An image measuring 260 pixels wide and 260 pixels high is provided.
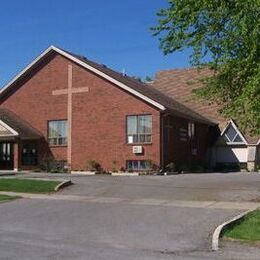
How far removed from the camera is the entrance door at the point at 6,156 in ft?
134

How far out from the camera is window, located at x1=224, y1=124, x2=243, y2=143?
142ft

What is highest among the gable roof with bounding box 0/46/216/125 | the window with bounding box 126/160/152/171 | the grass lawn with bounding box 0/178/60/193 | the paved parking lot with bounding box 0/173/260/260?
the gable roof with bounding box 0/46/216/125

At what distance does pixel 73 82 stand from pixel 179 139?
7645 millimetres

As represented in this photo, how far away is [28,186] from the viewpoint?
2673cm

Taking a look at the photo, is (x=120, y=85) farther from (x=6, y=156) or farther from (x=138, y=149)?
(x=6, y=156)

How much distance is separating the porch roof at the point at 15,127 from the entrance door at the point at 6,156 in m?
1.56

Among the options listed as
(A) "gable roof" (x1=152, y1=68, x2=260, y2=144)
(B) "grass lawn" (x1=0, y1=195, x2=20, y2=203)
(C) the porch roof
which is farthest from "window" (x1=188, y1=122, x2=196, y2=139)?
(B) "grass lawn" (x1=0, y1=195, x2=20, y2=203)

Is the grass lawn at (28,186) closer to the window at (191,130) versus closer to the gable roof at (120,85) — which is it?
the gable roof at (120,85)

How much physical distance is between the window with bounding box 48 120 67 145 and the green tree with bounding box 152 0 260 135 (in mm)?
17870

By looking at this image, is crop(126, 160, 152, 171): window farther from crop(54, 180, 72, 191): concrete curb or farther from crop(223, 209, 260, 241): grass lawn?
crop(223, 209, 260, 241): grass lawn

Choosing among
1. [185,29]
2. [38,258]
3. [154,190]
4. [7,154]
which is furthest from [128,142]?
[38,258]

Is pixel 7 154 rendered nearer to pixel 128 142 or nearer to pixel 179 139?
pixel 128 142

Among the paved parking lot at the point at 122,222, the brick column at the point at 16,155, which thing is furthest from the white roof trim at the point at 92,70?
the paved parking lot at the point at 122,222

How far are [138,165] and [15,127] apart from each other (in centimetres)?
830
